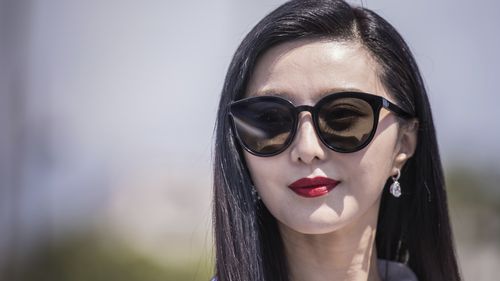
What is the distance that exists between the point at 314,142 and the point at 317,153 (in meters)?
0.03

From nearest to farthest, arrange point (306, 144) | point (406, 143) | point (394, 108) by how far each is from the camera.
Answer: point (306, 144) → point (394, 108) → point (406, 143)

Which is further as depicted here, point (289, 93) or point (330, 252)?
point (330, 252)

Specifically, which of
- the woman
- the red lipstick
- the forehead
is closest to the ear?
the woman

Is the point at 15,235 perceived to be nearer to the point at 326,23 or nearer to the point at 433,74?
the point at 433,74

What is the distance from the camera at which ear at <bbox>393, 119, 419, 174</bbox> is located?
181cm

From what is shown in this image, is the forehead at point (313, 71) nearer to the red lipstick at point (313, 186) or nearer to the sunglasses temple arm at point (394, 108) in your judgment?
the sunglasses temple arm at point (394, 108)

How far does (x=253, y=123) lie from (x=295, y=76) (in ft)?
0.48

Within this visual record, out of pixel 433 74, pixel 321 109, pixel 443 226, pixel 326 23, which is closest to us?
pixel 321 109

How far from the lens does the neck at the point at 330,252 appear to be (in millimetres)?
1776

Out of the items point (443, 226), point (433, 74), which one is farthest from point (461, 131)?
point (443, 226)

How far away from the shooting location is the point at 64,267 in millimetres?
4020

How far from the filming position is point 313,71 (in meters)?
1.64

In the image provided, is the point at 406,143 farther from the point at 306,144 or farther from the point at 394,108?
the point at 306,144

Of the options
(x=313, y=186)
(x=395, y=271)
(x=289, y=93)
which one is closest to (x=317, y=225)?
(x=313, y=186)
